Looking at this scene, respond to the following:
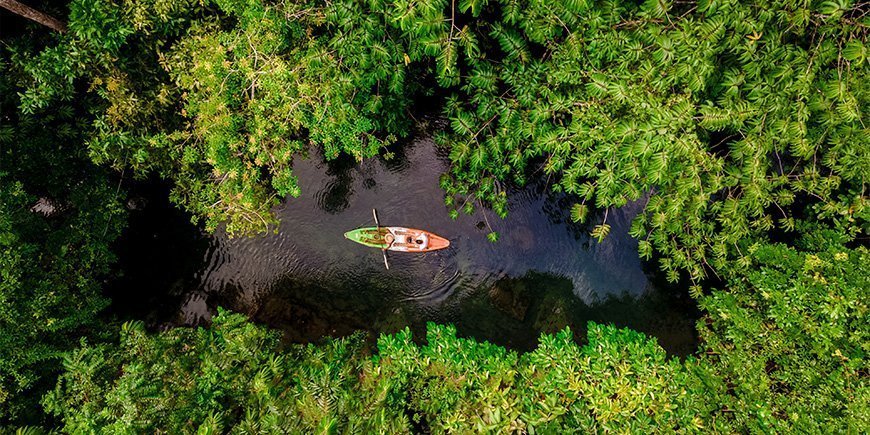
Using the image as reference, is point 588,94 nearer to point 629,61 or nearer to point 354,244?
point 629,61

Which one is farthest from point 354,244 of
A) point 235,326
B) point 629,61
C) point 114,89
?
point 629,61

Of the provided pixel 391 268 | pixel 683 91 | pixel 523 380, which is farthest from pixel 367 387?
pixel 683 91

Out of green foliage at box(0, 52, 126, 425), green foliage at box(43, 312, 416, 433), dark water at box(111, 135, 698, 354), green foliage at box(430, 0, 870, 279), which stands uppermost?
green foliage at box(430, 0, 870, 279)

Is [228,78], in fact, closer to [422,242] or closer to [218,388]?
[218,388]

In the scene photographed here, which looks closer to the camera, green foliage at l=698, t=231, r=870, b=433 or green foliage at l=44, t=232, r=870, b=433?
green foliage at l=44, t=232, r=870, b=433

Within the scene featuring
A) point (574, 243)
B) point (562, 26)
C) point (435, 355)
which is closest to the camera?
point (562, 26)

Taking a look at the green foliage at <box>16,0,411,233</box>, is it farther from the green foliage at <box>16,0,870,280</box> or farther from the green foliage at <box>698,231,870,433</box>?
the green foliage at <box>698,231,870,433</box>

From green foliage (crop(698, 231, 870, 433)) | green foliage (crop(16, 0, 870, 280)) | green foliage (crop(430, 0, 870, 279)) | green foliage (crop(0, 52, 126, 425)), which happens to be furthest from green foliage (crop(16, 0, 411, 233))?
green foliage (crop(698, 231, 870, 433))

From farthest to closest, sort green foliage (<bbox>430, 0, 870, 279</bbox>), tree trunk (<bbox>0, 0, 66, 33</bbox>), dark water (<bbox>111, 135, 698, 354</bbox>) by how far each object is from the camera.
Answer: dark water (<bbox>111, 135, 698, 354</bbox>) → tree trunk (<bbox>0, 0, 66, 33</bbox>) → green foliage (<bbox>430, 0, 870, 279</bbox>)
